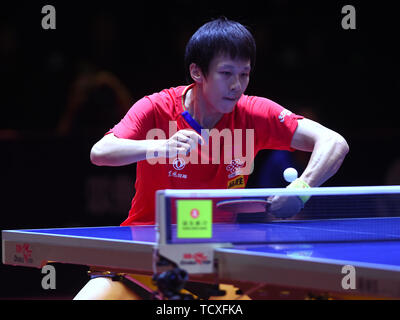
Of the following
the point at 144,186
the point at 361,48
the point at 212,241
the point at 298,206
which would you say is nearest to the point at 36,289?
the point at 144,186

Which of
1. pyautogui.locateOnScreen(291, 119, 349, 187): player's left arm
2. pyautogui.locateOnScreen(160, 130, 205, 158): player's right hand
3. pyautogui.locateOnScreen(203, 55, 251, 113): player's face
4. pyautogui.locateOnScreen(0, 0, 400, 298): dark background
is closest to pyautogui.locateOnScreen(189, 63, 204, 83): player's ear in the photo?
pyautogui.locateOnScreen(203, 55, 251, 113): player's face

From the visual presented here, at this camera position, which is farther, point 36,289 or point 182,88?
point 36,289

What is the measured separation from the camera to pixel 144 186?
3.43 meters

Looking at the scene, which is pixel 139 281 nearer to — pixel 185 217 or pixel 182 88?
pixel 185 217

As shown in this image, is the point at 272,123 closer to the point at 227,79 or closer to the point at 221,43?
the point at 227,79

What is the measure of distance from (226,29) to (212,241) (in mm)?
1395

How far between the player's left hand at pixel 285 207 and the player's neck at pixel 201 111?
849mm

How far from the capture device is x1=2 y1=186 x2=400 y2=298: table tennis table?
189cm

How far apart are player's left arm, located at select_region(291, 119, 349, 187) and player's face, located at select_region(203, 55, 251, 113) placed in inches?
16.1

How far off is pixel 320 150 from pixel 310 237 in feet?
2.77

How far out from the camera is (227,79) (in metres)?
3.26
